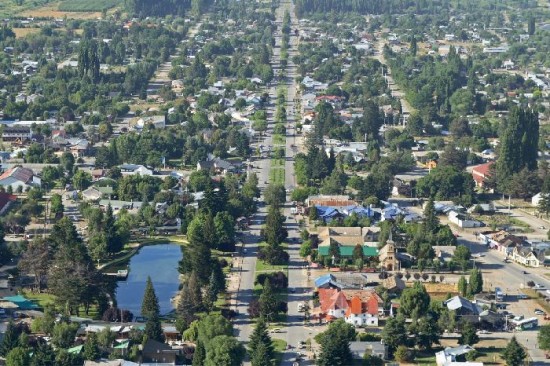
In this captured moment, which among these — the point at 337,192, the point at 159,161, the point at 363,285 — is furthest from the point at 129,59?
the point at 363,285

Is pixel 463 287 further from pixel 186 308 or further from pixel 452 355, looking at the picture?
pixel 186 308

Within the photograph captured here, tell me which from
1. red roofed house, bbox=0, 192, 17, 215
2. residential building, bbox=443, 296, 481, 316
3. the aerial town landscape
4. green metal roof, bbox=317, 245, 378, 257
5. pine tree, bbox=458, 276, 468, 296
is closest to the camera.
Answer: the aerial town landscape

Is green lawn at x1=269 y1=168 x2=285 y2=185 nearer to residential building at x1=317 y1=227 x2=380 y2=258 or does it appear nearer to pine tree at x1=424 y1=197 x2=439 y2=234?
residential building at x1=317 y1=227 x2=380 y2=258

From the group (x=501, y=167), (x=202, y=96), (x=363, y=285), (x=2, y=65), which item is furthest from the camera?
(x=2, y=65)

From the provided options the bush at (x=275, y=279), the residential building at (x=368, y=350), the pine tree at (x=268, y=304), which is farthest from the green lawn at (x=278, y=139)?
the residential building at (x=368, y=350)

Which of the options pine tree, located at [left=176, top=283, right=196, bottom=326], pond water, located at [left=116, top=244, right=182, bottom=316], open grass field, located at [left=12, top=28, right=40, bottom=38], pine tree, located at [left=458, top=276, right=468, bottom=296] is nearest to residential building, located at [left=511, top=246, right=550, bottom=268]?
pine tree, located at [left=458, top=276, right=468, bottom=296]

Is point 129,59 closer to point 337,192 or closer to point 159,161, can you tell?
point 159,161

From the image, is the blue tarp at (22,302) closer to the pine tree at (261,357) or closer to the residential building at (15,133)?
the pine tree at (261,357)
